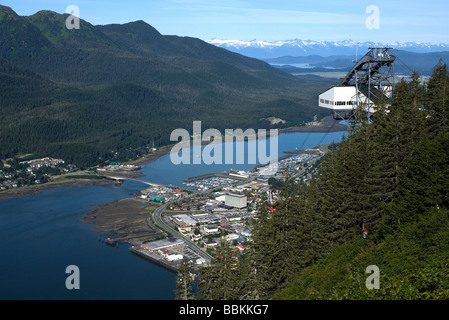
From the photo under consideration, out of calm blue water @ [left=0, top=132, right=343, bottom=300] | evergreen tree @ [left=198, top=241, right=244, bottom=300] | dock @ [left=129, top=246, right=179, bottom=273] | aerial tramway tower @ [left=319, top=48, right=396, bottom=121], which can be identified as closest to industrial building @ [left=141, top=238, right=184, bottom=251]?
dock @ [left=129, top=246, right=179, bottom=273]

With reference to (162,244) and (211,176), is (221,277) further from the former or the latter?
(211,176)

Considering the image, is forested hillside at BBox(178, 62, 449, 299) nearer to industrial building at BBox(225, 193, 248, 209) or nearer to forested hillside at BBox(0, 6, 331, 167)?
industrial building at BBox(225, 193, 248, 209)

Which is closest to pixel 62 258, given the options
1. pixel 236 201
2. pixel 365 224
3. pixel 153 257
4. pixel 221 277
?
pixel 153 257

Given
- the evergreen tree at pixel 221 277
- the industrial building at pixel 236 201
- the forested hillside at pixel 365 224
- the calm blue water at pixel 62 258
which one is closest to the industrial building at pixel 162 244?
the calm blue water at pixel 62 258

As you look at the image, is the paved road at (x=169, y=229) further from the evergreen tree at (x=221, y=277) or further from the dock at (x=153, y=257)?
the evergreen tree at (x=221, y=277)

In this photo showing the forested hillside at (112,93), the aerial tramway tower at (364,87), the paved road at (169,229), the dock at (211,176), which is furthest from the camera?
the forested hillside at (112,93)
